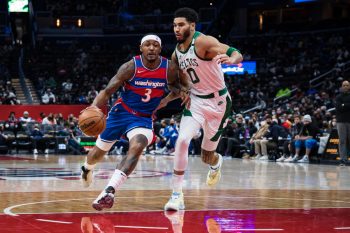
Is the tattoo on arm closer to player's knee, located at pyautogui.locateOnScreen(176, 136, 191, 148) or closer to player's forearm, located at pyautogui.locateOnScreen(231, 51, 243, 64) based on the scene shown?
player's knee, located at pyautogui.locateOnScreen(176, 136, 191, 148)

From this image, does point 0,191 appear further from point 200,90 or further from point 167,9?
point 167,9

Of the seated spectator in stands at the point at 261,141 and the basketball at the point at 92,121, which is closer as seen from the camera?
Result: the basketball at the point at 92,121

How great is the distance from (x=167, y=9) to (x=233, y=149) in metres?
21.8

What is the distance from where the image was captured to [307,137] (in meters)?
18.3

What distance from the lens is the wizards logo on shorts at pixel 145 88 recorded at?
7465 millimetres

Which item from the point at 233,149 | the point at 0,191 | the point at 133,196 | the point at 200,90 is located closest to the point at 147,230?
the point at 200,90

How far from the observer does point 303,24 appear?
39.2 m

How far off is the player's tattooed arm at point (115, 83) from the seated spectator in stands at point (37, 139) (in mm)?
17433

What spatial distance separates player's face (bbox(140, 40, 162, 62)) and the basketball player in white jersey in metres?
0.29

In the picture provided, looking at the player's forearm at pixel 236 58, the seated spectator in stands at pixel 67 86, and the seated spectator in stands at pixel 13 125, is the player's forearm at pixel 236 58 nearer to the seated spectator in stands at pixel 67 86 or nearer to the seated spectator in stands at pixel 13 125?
the seated spectator in stands at pixel 13 125

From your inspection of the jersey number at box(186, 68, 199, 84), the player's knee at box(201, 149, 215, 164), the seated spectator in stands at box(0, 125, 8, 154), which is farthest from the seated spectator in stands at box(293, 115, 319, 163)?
the jersey number at box(186, 68, 199, 84)

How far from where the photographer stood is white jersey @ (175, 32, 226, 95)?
7.59 metres

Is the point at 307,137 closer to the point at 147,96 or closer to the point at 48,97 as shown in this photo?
the point at 147,96

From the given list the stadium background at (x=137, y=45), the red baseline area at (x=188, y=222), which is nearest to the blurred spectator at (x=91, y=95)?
the stadium background at (x=137, y=45)
